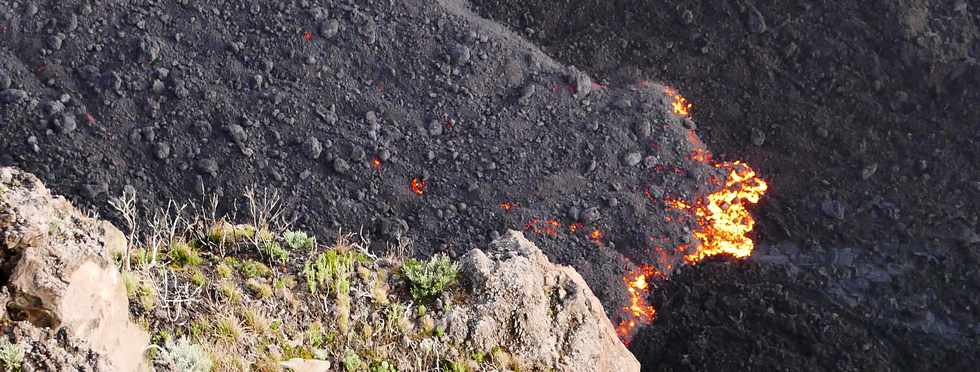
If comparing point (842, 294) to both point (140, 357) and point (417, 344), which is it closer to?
point (417, 344)

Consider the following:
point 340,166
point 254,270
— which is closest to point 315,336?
point 254,270

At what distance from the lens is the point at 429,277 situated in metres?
6.54

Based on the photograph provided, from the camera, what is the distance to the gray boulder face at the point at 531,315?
20.9ft

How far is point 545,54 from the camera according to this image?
46.0 feet

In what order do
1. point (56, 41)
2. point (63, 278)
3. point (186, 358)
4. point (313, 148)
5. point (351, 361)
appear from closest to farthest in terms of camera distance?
point (63, 278) → point (186, 358) → point (351, 361) → point (313, 148) → point (56, 41)

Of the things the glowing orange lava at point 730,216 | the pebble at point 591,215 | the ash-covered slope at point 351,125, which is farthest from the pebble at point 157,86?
the glowing orange lava at point 730,216

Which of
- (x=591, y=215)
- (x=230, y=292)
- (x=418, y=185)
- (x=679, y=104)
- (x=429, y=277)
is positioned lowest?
(x=230, y=292)

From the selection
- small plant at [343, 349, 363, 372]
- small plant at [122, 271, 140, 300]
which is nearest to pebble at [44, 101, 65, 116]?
small plant at [122, 271, 140, 300]

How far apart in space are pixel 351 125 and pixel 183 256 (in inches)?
234

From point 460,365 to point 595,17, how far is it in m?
9.71

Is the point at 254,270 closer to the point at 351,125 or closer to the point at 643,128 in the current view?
the point at 351,125

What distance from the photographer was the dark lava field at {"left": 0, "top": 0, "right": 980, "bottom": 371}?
11.5 metres

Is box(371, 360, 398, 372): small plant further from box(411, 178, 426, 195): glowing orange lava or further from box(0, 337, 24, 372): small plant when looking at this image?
box(411, 178, 426, 195): glowing orange lava

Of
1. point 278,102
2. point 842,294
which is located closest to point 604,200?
point 842,294
